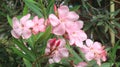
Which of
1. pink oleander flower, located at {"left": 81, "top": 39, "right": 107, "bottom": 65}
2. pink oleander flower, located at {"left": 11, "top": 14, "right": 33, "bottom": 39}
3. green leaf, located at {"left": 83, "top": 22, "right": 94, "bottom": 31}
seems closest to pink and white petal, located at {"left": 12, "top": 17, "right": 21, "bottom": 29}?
pink oleander flower, located at {"left": 11, "top": 14, "right": 33, "bottom": 39}

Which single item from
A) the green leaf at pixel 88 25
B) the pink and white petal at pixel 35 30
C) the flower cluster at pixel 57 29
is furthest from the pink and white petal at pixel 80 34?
the green leaf at pixel 88 25

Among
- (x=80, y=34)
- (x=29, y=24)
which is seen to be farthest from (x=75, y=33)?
(x=29, y=24)

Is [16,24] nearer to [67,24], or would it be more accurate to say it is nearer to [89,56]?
[67,24]

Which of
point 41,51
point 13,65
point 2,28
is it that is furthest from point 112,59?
point 2,28

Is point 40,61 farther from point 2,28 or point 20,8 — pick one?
point 20,8

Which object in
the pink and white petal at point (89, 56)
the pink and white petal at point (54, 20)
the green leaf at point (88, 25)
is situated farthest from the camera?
the green leaf at point (88, 25)

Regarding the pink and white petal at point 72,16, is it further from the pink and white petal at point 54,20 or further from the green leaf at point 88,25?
the green leaf at point 88,25
